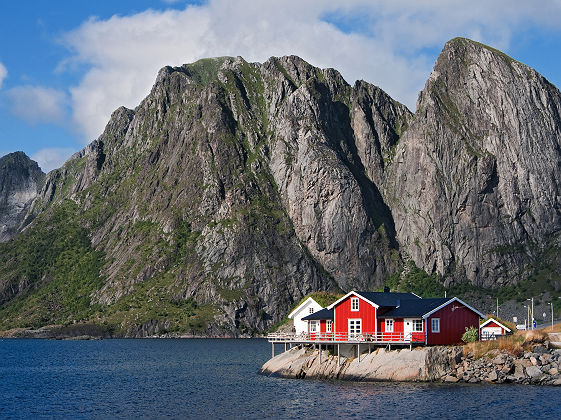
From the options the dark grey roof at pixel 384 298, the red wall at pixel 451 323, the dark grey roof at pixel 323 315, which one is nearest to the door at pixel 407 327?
the red wall at pixel 451 323

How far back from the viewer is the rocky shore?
8681 centimetres

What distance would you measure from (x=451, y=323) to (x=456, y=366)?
315 inches

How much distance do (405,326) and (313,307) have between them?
1086 inches

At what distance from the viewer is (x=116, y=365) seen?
136375 mm

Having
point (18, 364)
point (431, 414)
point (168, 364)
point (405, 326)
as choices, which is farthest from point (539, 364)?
point (18, 364)

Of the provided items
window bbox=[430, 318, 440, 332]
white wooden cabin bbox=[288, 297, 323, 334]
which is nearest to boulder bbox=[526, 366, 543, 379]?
window bbox=[430, 318, 440, 332]

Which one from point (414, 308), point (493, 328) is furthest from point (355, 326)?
point (493, 328)

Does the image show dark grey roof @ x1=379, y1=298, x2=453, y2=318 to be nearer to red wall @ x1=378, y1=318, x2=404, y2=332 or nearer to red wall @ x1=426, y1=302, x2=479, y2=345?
red wall @ x1=378, y1=318, x2=404, y2=332

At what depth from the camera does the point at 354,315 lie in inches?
3937

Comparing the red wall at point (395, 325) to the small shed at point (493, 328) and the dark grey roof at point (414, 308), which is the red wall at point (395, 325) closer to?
Result: the dark grey roof at point (414, 308)

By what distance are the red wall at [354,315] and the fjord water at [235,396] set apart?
876cm

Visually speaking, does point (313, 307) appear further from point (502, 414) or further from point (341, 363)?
point (502, 414)

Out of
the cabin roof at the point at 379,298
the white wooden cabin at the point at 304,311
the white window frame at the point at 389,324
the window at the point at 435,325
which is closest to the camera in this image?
the window at the point at 435,325

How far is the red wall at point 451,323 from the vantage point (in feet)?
308
